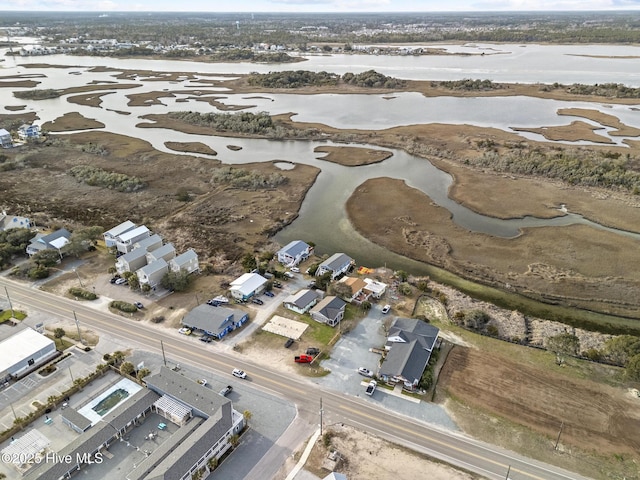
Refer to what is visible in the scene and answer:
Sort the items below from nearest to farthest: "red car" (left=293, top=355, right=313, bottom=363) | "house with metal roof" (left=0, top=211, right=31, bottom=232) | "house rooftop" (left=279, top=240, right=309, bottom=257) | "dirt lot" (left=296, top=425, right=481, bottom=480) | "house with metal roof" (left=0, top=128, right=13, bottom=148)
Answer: "dirt lot" (left=296, top=425, right=481, bottom=480), "red car" (left=293, top=355, right=313, bottom=363), "house rooftop" (left=279, top=240, right=309, bottom=257), "house with metal roof" (left=0, top=211, right=31, bottom=232), "house with metal roof" (left=0, top=128, right=13, bottom=148)

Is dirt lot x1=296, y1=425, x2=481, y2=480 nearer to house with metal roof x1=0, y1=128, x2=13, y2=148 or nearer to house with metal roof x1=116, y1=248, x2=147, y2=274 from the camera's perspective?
house with metal roof x1=116, y1=248, x2=147, y2=274

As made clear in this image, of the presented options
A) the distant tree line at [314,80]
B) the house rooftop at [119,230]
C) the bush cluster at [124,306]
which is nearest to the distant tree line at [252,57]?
the distant tree line at [314,80]

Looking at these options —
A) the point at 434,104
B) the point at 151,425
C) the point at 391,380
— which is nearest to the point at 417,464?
the point at 391,380

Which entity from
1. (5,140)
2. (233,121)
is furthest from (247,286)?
(5,140)

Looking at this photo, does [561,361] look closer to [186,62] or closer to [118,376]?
[118,376]

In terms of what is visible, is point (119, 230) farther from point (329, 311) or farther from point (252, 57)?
point (252, 57)

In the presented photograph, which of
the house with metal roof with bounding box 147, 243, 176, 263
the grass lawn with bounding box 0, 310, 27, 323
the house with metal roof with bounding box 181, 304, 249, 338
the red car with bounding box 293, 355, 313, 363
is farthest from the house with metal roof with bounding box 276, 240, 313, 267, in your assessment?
the grass lawn with bounding box 0, 310, 27, 323

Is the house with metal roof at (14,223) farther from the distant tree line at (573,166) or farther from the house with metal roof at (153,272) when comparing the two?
the distant tree line at (573,166)
